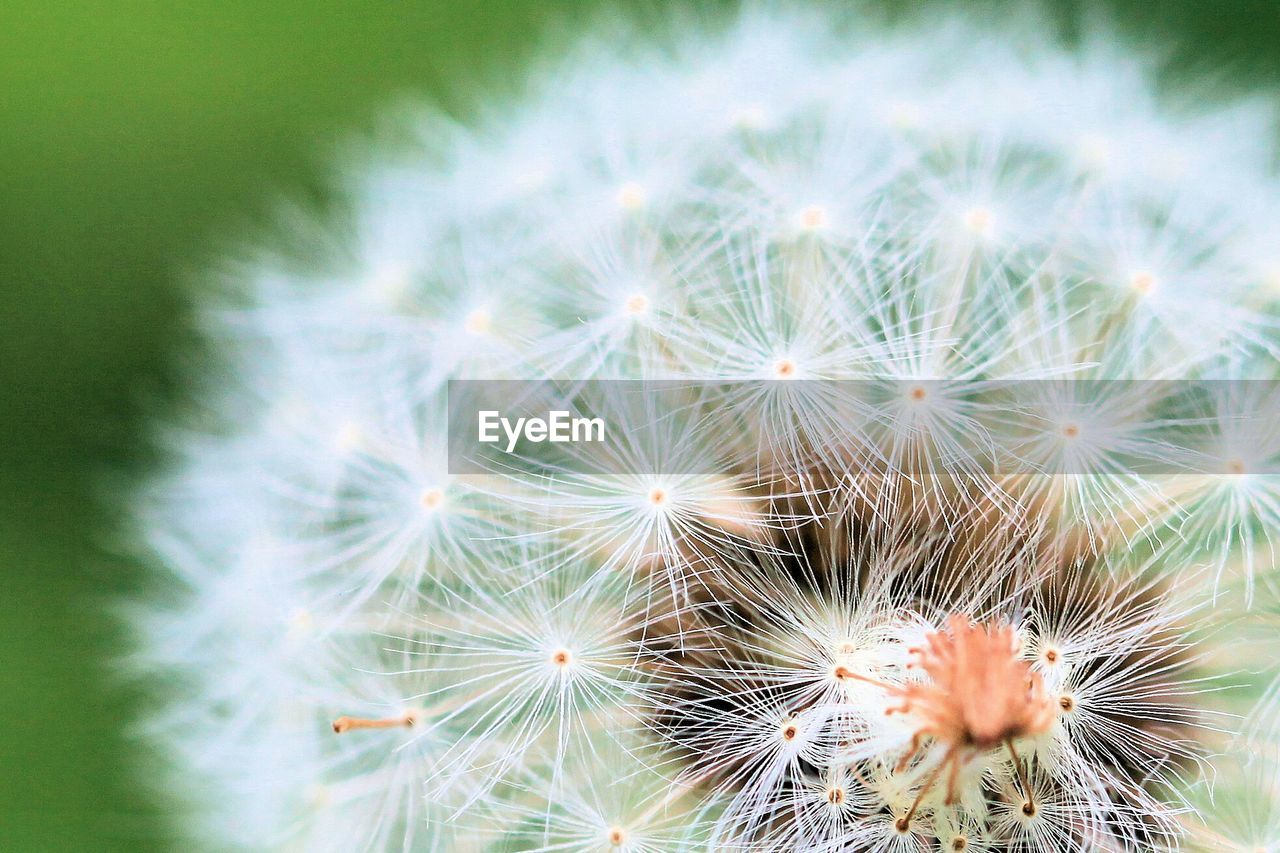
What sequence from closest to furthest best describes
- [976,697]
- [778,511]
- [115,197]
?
[976,697] → [778,511] → [115,197]

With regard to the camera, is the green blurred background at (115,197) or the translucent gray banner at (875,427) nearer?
the translucent gray banner at (875,427)

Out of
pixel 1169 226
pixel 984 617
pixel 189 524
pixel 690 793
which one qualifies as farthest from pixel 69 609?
pixel 1169 226

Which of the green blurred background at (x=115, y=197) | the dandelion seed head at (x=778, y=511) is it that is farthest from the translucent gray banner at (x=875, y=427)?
the green blurred background at (x=115, y=197)

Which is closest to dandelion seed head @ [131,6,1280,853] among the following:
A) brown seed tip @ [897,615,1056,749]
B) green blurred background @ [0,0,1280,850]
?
brown seed tip @ [897,615,1056,749]

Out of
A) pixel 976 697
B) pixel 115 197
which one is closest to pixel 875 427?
pixel 976 697

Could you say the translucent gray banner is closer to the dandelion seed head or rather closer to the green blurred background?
the dandelion seed head

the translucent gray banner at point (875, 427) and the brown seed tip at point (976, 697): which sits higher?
the translucent gray banner at point (875, 427)

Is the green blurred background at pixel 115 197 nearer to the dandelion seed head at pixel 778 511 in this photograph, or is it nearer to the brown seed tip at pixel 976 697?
the dandelion seed head at pixel 778 511

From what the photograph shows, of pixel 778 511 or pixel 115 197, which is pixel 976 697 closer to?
pixel 778 511
